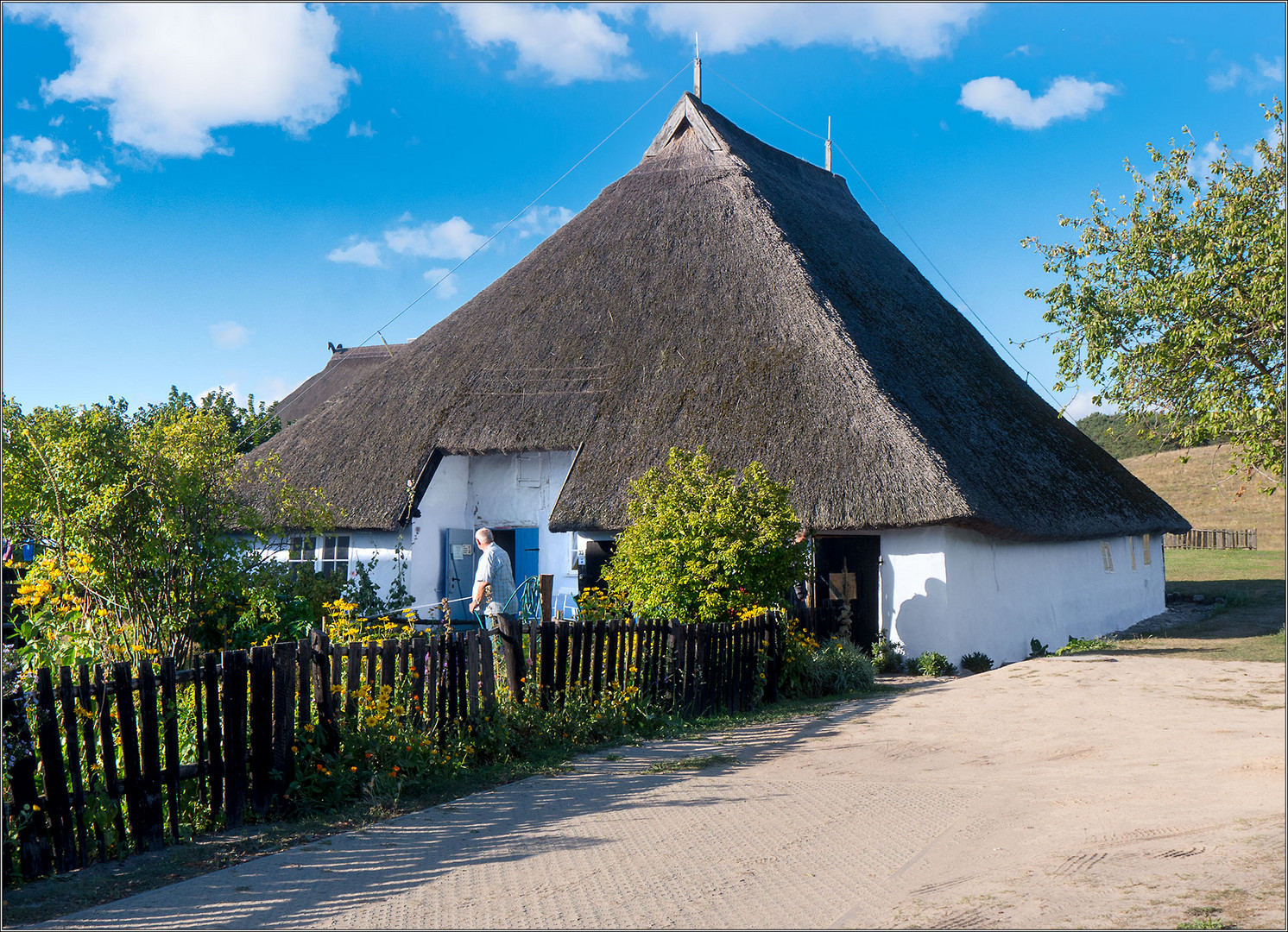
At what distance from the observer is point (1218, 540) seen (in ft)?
159

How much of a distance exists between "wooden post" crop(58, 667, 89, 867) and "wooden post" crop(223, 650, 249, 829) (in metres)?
0.85

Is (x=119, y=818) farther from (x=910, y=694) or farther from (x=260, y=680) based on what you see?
(x=910, y=694)

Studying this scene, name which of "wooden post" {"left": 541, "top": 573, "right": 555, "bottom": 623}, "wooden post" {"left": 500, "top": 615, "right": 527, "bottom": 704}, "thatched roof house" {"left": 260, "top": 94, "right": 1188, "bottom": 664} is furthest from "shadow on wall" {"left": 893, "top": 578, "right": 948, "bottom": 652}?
"wooden post" {"left": 500, "top": 615, "right": 527, "bottom": 704}

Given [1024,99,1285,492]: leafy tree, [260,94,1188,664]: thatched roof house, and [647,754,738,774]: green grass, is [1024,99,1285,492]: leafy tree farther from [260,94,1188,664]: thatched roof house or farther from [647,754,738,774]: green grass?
[647,754,738,774]: green grass

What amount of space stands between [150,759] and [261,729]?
757 millimetres

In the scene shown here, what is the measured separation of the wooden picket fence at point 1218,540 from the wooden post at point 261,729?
163 feet

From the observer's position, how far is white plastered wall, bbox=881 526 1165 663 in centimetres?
1375

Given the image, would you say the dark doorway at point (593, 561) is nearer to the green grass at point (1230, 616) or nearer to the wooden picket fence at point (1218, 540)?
the green grass at point (1230, 616)

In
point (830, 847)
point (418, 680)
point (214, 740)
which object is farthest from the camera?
point (418, 680)

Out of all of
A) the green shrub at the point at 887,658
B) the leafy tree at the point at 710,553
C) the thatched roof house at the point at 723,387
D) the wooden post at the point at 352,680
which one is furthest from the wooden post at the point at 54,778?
the green shrub at the point at 887,658

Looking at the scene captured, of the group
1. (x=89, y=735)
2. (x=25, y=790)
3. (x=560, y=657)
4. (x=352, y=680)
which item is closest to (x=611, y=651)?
(x=560, y=657)

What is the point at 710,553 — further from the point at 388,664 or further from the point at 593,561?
the point at 593,561

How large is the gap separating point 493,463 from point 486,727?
10567mm

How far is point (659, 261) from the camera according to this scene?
62.7 feet
